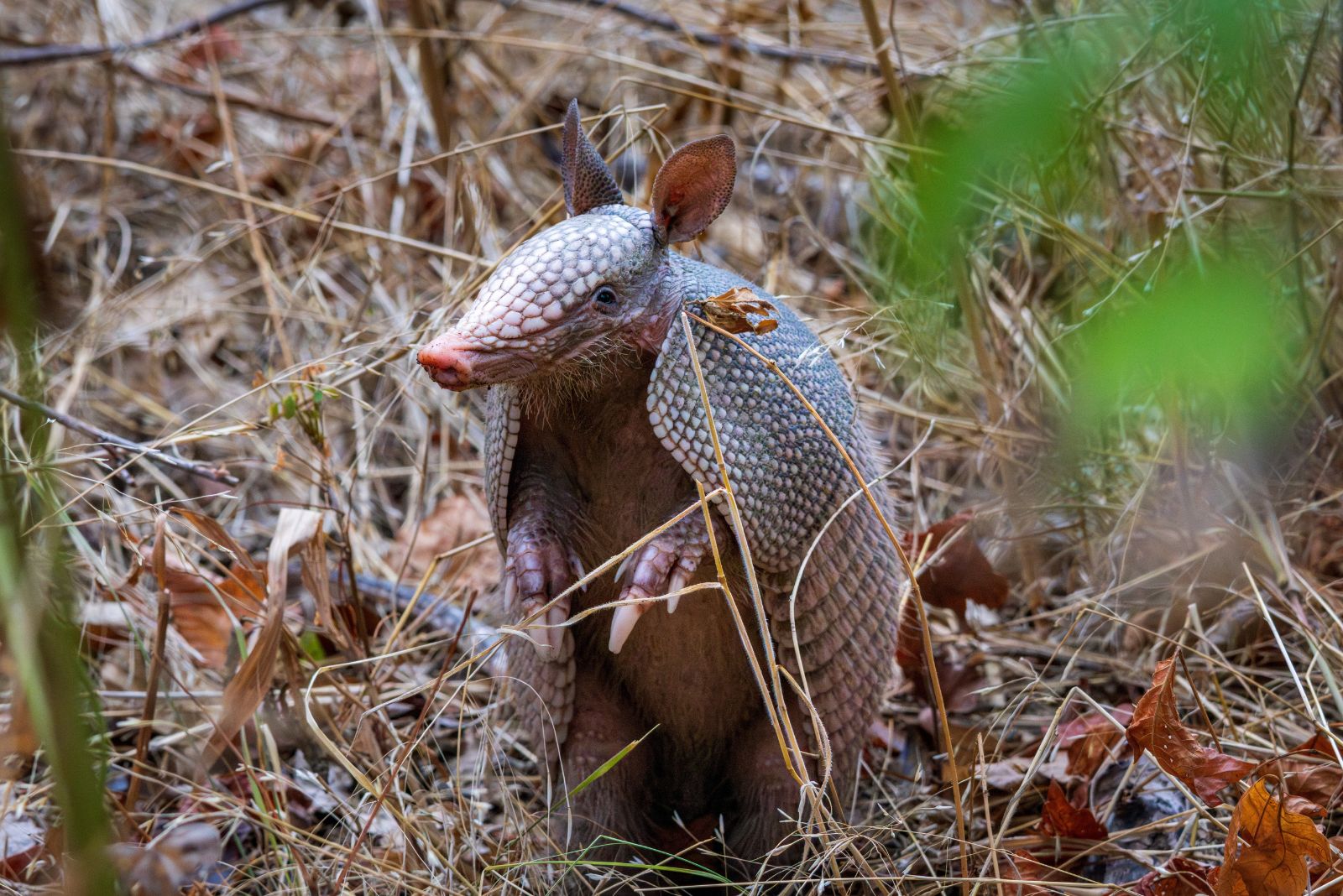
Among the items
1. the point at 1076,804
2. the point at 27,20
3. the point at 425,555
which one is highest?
the point at 27,20

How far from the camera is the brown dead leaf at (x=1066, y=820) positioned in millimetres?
3129

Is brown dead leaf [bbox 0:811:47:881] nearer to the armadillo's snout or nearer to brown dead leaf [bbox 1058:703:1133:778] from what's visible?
the armadillo's snout

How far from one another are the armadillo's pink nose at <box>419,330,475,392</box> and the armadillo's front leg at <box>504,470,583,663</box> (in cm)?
51

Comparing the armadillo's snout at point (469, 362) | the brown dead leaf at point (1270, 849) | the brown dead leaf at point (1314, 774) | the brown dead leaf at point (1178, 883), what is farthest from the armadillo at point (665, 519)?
the brown dead leaf at point (1314, 774)

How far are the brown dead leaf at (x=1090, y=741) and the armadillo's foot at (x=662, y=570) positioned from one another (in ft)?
4.32

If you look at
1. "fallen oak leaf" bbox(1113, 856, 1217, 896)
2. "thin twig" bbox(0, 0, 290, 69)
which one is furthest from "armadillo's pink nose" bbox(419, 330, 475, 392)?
"thin twig" bbox(0, 0, 290, 69)

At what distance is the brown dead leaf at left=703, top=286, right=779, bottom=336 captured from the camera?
8.30 ft

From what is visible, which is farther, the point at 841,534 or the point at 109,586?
the point at 109,586

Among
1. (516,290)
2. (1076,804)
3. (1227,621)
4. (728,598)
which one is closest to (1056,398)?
(1227,621)

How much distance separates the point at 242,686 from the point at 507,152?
3.60 meters

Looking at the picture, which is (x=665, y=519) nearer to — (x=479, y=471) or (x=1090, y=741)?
(x=1090, y=741)

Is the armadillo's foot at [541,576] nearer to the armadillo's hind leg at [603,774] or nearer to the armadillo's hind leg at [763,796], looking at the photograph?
the armadillo's hind leg at [603,774]

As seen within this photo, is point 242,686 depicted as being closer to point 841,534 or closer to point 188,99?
point 841,534

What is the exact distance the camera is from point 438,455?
5.12 m
